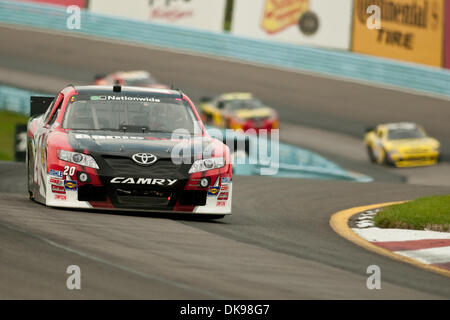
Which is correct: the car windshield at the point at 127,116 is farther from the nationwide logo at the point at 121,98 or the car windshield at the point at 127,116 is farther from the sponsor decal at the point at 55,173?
the sponsor decal at the point at 55,173

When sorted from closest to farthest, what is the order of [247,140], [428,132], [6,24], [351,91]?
[247,140] → [428,132] → [351,91] → [6,24]

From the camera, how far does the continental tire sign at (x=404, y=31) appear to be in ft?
112

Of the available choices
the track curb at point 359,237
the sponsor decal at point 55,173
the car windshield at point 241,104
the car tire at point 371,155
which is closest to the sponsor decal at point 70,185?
the sponsor decal at point 55,173

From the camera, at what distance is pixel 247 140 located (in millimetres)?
25609

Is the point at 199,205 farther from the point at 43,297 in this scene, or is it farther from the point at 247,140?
the point at 247,140

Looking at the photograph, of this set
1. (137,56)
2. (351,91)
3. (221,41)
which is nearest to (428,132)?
(351,91)

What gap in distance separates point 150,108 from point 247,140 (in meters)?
15.2

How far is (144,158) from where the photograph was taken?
9398 millimetres

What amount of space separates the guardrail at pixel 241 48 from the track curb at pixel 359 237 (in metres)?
22.7

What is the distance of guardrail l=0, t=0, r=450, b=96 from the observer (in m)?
35.6

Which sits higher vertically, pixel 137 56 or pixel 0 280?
pixel 0 280

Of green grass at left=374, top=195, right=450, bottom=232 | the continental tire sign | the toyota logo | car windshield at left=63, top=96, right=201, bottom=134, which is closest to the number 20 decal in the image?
the toyota logo

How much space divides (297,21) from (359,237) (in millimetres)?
28282

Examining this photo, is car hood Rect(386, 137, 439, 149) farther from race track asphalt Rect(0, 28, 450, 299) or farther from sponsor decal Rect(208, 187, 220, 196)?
sponsor decal Rect(208, 187, 220, 196)
